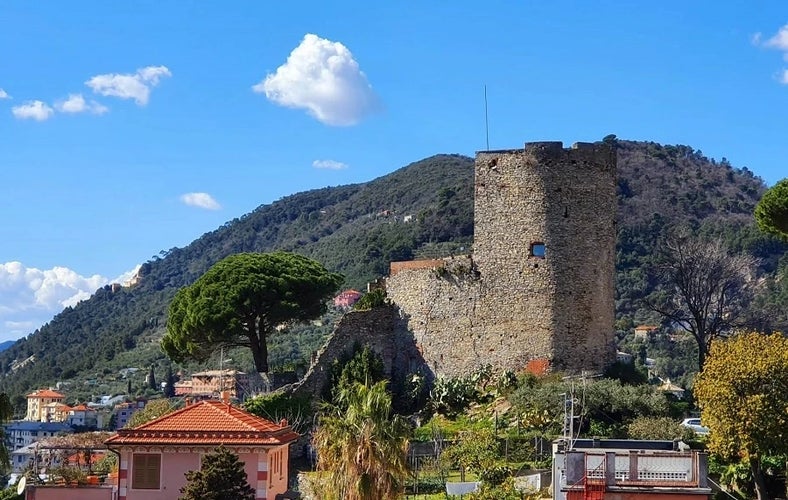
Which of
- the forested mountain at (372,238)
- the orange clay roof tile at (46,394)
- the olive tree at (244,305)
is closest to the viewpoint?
the olive tree at (244,305)

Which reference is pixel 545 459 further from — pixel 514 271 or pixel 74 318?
pixel 74 318

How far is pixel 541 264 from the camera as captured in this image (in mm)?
41375

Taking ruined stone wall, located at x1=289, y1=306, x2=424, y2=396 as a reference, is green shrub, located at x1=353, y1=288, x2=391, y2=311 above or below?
above

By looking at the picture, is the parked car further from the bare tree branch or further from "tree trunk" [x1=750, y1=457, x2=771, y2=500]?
"tree trunk" [x1=750, y1=457, x2=771, y2=500]

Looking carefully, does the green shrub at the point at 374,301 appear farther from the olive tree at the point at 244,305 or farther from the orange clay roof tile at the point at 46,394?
the orange clay roof tile at the point at 46,394

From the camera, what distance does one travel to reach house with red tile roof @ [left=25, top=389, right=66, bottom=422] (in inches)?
4587

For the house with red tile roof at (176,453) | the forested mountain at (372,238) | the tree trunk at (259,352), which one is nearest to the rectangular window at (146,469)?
the house with red tile roof at (176,453)

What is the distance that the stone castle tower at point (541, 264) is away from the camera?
41031mm

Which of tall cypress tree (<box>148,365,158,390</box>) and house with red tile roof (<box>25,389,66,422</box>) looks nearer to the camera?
tall cypress tree (<box>148,365,158,390</box>)

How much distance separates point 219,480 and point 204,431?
2.62 metres

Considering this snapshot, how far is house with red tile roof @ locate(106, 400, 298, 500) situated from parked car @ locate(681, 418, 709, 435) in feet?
45.2

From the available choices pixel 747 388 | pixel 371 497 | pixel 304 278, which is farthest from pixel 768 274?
pixel 371 497

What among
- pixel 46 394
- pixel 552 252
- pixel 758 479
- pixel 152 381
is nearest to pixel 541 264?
pixel 552 252

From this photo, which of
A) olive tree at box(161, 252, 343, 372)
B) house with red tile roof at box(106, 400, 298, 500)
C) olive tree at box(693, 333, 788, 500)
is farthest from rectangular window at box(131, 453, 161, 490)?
olive tree at box(161, 252, 343, 372)
